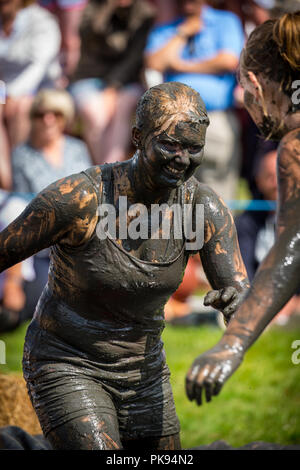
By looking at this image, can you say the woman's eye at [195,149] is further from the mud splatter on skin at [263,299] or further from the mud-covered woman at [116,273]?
the mud splatter on skin at [263,299]

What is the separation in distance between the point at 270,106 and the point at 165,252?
0.80 m

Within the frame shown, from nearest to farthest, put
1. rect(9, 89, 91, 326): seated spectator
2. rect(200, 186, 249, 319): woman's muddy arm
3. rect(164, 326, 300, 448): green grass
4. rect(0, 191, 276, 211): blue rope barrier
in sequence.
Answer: rect(200, 186, 249, 319): woman's muddy arm < rect(164, 326, 300, 448): green grass < rect(9, 89, 91, 326): seated spectator < rect(0, 191, 276, 211): blue rope barrier

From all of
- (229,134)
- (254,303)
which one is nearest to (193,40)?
(229,134)

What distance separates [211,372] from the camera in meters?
2.84

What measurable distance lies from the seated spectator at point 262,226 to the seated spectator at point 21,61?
7.97 ft

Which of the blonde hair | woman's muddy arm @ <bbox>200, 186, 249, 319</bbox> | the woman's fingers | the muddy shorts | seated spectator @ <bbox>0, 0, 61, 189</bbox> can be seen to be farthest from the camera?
seated spectator @ <bbox>0, 0, 61, 189</bbox>

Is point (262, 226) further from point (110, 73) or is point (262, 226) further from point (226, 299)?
point (226, 299)

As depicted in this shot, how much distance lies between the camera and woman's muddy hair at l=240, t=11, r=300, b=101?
3332 millimetres

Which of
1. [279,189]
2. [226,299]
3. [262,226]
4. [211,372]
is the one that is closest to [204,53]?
[262,226]

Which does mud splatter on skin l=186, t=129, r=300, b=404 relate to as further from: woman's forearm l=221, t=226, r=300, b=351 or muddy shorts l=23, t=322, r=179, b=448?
muddy shorts l=23, t=322, r=179, b=448

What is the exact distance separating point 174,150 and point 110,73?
545 centimetres

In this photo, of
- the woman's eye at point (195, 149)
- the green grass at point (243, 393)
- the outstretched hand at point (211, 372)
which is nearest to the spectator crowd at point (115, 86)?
the green grass at point (243, 393)

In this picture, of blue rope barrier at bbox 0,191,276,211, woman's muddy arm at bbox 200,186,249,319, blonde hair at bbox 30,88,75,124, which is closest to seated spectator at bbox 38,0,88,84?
blonde hair at bbox 30,88,75,124

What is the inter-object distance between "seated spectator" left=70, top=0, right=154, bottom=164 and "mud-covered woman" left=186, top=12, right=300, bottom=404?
493 centimetres
